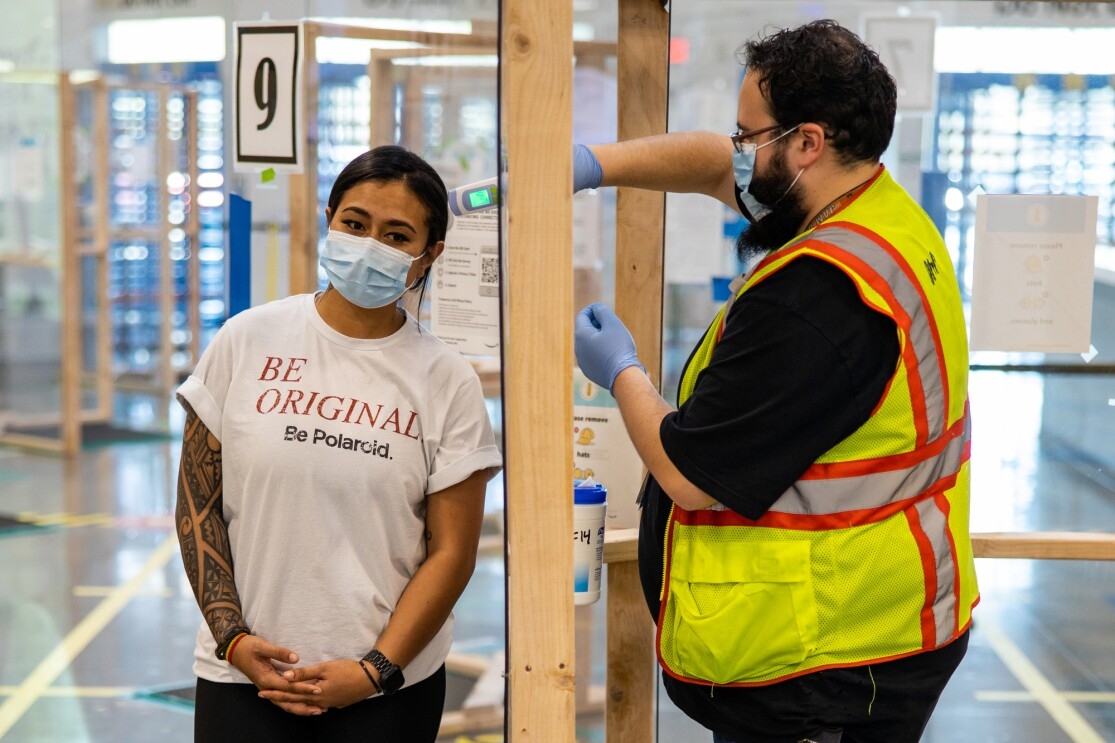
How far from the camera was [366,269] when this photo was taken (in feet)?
5.54

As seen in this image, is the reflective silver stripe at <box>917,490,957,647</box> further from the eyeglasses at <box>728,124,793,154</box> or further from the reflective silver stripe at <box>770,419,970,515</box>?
the eyeglasses at <box>728,124,793,154</box>

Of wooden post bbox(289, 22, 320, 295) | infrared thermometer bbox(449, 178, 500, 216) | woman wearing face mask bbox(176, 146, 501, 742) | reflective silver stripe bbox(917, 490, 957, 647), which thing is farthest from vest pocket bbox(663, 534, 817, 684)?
wooden post bbox(289, 22, 320, 295)

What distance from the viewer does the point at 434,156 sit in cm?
504

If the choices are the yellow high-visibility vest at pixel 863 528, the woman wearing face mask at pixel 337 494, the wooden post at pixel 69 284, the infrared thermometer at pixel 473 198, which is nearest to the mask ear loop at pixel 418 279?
the woman wearing face mask at pixel 337 494

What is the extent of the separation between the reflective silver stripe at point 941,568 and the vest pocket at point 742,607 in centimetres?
17

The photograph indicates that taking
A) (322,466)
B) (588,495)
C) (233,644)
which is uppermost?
(322,466)

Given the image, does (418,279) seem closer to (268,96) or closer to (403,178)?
(403,178)

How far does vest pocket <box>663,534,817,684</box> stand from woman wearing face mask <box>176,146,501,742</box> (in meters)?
0.35

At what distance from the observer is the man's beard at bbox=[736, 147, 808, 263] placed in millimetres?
1606

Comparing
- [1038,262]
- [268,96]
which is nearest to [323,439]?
[268,96]

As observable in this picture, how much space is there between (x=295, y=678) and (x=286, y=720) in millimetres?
86

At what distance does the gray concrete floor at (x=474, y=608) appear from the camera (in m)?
3.80

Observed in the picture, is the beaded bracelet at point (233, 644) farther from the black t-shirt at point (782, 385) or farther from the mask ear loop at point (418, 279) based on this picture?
the black t-shirt at point (782, 385)

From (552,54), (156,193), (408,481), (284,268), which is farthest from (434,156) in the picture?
(156,193)
